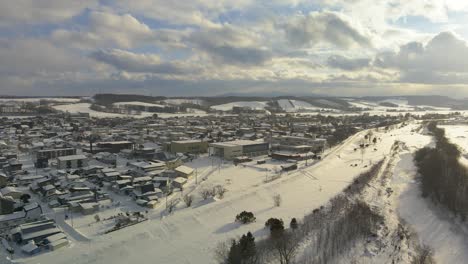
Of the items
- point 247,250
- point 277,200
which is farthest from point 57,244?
point 277,200

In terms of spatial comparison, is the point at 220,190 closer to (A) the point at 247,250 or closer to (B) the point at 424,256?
(A) the point at 247,250

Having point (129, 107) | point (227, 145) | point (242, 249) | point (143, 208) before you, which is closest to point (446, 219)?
point (242, 249)

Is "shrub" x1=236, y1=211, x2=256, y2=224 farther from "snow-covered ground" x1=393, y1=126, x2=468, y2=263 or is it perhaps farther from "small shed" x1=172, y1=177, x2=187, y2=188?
"snow-covered ground" x1=393, y1=126, x2=468, y2=263

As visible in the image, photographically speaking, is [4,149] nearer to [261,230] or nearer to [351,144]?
[261,230]

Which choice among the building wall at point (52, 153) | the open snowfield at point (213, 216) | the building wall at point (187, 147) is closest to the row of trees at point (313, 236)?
the open snowfield at point (213, 216)

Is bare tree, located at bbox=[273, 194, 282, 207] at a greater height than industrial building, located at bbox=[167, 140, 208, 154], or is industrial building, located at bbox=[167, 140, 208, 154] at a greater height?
industrial building, located at bbox=[167, 140, 208, 154]

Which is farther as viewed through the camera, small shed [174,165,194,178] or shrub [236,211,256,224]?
small shed [174,165,194,178]

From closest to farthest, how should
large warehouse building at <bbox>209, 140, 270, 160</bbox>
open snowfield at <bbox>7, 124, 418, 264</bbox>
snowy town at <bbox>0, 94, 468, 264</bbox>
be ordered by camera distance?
1. open snowfield at <bbox>7, 124, 418, 264</bbox>
2. snowy town at <bbox>0, 94, 468, 264</bbox>
3. large warehouse building at <bbox>209, 140, 270, 160</bbox>

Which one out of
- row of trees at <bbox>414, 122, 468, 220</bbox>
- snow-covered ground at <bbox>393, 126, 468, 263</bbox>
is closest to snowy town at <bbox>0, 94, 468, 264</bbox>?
snow-covered ground at <bbox>393, 126, 468, 263</bbox>
